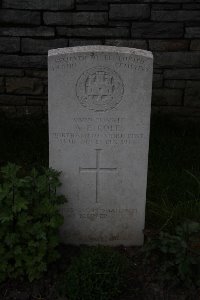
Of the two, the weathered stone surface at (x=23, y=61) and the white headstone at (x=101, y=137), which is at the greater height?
the weathered stone surface at (x=23, y=61)

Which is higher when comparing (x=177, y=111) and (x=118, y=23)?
(x=118, y=23)

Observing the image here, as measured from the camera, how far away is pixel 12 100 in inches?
227

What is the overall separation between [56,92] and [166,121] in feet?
8.80

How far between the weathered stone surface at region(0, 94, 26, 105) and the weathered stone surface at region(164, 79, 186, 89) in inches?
65.6

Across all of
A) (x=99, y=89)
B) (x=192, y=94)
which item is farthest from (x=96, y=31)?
(x=99, y=89)

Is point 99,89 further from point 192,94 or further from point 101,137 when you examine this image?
point 192,94

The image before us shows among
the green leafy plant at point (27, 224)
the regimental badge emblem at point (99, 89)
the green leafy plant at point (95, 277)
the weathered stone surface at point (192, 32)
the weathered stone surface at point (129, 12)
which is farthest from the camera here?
the weathered stone surface at point (192, 32)

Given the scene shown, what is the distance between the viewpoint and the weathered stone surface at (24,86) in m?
5.67

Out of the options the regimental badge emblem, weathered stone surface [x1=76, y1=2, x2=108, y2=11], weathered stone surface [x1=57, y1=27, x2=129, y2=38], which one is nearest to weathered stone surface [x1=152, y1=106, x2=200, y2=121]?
weathered stone surface [x1=57, y1=27, x2=129, y2=38]

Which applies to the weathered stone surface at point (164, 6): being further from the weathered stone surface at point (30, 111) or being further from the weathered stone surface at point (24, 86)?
the weathered stone surface at point (30, 111)

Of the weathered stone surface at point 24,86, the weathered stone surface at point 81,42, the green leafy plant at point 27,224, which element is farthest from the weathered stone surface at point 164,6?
the green leafy plant at point 27,224

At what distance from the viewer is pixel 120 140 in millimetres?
3414

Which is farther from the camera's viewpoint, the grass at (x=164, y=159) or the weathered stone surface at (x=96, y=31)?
the weathered stone surface at (x=96, y=31)

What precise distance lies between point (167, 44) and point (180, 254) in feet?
9.75
